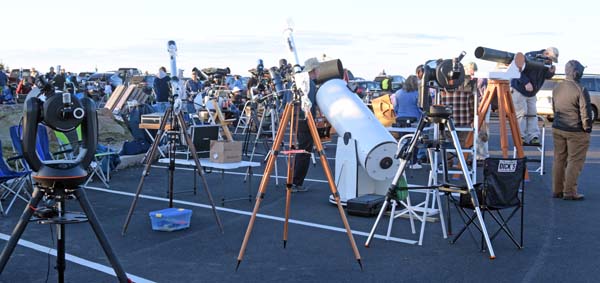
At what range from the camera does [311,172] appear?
11266 millimetres

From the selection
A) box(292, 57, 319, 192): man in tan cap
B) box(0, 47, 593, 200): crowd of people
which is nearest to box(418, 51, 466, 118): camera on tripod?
box(0, 47, 593, 200): crowd of people

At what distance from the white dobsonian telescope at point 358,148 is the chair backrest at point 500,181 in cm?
216

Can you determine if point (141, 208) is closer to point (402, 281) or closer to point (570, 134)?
point (402, 281)

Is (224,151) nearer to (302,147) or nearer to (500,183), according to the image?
(302,147)

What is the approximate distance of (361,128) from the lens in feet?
26.6

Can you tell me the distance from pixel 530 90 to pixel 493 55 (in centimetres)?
265

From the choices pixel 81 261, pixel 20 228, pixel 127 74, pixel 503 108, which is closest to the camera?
pixel 20 228

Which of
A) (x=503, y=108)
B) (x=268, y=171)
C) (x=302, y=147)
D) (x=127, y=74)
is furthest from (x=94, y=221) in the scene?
(x=127, y=74)

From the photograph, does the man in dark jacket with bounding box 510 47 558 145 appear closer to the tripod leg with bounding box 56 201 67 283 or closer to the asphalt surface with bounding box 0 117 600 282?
the asphalt surface with bounding box 0 117 600 282

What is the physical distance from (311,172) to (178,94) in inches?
189

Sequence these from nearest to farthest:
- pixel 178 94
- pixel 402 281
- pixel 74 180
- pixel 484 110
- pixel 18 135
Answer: pixel 74 180
pixel 402 281
pixel 178 94
pixel 18 135
pixel 484 110

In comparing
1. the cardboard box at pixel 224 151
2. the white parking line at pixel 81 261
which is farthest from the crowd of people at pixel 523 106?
the white parking line at pixel 81 261

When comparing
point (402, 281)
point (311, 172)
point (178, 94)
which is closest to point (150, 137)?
point (311, 172)

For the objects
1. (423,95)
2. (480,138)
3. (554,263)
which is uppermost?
(423,95)
